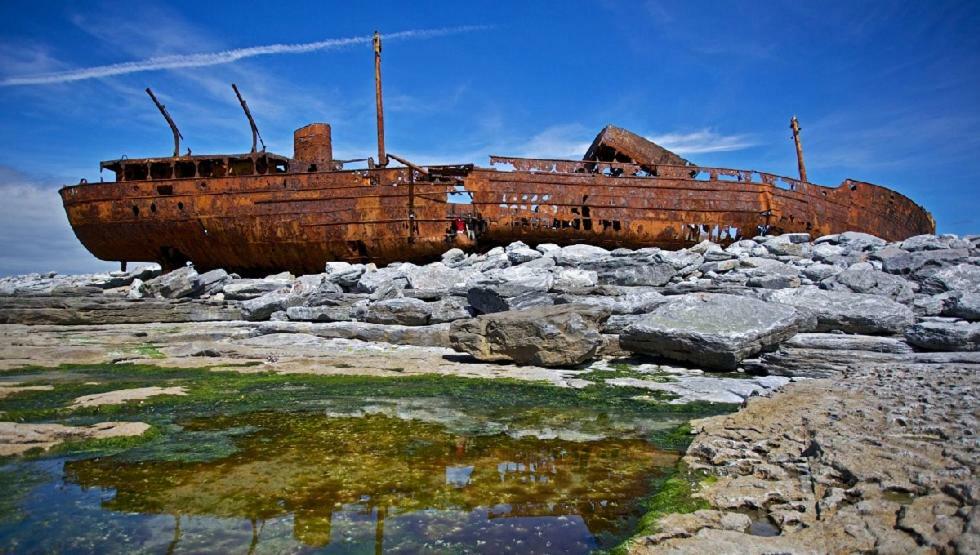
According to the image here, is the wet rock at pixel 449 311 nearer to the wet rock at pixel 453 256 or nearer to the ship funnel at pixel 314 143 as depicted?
the wet rock at pixel 453 256

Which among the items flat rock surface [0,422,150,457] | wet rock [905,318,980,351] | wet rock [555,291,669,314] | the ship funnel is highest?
the ship funnel

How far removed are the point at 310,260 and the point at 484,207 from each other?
16.6 feet

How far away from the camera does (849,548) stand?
2.00m

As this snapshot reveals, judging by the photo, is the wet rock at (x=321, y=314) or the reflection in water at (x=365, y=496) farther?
the wet rock at (x=321, y=314)

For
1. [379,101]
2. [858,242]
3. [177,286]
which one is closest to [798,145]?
[858,242]

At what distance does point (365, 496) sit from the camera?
2838 millimetres

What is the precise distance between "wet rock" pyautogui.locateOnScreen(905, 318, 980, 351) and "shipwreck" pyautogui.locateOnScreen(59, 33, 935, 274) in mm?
9581

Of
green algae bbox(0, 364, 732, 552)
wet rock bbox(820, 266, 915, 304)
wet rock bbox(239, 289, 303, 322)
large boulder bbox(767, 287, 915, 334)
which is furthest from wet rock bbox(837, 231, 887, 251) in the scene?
wet rock bbox(239, 289, 303, 322)

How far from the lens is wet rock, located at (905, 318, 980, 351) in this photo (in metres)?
6.01

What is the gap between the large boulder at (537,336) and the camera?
681cm

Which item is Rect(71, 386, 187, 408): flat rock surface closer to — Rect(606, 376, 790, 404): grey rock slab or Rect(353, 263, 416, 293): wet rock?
Rect(606, 376, 790, 404): grey rock slab

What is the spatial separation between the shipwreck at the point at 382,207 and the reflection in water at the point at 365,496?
1164cm

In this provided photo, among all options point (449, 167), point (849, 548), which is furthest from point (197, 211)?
point (849, 548)

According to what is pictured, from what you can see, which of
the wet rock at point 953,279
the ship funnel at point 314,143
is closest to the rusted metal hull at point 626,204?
the ship funnel at point 314,143
